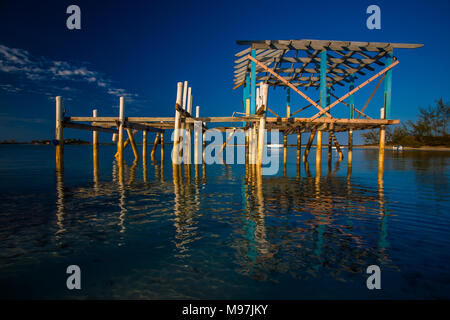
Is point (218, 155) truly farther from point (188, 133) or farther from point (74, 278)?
point (74, 278)

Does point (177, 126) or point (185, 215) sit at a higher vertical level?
point (177, 126)

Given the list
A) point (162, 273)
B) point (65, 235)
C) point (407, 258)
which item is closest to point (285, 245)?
point (407, 258)

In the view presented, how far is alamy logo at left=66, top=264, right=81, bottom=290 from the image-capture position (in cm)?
327

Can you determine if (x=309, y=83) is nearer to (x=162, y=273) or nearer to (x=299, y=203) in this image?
(x=299, y=203)

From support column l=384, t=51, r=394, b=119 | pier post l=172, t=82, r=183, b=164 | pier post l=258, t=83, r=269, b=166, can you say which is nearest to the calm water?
pier post l=172, t=82, r=183, b=164

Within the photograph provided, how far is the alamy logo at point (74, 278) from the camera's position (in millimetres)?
3275

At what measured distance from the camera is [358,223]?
5.83 m

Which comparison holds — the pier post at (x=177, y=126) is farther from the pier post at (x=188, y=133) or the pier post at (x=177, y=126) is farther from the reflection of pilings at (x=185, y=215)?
the reflection of pilings at (x=185, y=215)

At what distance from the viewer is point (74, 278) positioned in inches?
133

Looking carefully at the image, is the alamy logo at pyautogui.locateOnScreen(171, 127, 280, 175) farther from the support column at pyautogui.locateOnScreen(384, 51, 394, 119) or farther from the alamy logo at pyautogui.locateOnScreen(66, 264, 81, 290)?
the alamy logo at pyautogui.locateOnScreen(66, 264, 81, 290)

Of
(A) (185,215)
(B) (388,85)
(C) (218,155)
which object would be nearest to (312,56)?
(B) (388,85)


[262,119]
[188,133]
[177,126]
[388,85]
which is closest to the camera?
[177,126]

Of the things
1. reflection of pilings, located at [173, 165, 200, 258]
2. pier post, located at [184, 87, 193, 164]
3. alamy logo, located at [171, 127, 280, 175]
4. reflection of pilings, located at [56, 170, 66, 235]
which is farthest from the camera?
pier post, located at [184, 87, 193, 164]
